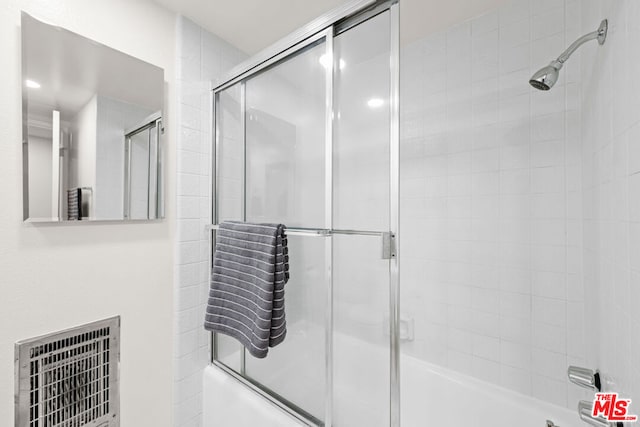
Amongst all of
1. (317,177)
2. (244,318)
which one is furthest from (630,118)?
(244,318)

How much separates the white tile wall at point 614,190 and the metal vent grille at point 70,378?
1.72 m

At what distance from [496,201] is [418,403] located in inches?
46.8

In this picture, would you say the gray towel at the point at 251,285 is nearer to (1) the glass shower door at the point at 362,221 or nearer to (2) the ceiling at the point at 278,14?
(1) the glass shower door at the point at 362,221

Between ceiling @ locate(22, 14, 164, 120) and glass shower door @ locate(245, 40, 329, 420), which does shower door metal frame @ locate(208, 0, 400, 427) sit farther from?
ceiling @ locate(22, 14, 164, 120)

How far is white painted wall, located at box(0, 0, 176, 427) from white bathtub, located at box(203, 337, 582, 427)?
29cm

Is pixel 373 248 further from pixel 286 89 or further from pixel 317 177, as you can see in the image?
pixel 286 89

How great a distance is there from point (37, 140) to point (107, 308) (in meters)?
0.70

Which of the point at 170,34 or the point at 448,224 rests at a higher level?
the point at 170,34

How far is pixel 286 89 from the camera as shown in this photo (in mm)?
1247

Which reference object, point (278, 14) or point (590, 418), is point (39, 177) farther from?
point (590, 418)

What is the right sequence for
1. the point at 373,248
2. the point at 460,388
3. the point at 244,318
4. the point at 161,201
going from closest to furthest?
the point at 373,248
the point at 244,318
the point at 161,201
the point at 460,388

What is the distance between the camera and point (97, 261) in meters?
1.21

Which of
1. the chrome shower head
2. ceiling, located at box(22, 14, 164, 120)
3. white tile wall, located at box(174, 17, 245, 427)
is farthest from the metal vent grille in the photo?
the chrome shower head

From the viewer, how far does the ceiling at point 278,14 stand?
55.0 inches
